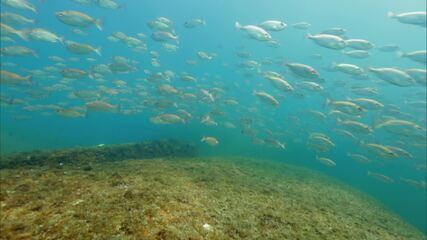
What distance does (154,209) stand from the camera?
493 cm

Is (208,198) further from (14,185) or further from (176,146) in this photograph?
(176,146)

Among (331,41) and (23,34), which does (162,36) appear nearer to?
(23,34)

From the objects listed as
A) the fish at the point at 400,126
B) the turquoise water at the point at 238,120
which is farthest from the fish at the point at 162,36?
the fish at the point at 400,126

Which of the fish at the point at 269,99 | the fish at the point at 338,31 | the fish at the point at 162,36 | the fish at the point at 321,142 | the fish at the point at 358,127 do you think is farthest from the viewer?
the fish at the point at 162,36

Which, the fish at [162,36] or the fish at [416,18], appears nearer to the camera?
the fish at [416,18]

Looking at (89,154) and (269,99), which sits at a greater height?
(269,99)

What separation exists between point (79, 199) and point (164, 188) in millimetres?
1589

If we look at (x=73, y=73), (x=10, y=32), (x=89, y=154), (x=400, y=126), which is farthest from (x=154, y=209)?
(x=10, y=32)

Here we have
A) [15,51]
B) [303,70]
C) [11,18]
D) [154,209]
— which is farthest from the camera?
[11,18]

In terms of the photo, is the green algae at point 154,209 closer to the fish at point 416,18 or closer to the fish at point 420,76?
the fish at point 420,76

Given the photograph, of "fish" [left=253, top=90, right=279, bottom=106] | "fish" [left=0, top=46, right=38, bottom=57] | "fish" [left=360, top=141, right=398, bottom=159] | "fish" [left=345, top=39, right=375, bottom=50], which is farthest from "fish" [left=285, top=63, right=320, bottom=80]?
"fish" [left=0, top=46, right=38, bottom=57]

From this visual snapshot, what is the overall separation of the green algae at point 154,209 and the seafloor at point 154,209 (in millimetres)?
14

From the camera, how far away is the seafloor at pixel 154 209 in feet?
14.2

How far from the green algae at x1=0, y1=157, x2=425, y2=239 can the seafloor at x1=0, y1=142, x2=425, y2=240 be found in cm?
1
